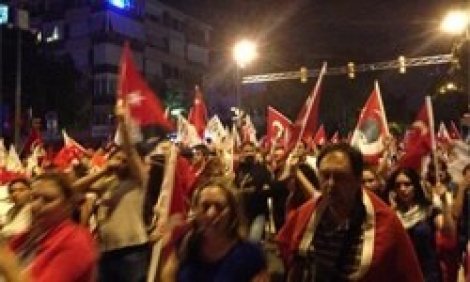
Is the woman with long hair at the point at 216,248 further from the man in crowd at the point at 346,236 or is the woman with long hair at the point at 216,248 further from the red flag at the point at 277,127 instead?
the red flag at the point at 277,127

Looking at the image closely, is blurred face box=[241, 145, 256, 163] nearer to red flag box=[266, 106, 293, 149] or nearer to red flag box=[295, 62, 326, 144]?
red flag box=[295, 62, 326, 144]

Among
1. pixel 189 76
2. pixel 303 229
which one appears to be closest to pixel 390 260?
pixel 303 229

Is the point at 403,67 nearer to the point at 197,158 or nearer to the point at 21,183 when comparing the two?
the point at 197,158

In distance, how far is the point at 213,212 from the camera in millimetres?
3797

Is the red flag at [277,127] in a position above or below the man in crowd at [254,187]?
above

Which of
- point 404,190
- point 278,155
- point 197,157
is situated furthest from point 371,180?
point 197,157

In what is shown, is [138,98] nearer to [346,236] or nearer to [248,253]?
[248,253]

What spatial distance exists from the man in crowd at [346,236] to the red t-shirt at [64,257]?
3.13ft

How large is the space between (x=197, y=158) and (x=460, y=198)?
5362 mm

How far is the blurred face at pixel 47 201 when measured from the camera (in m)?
3.98

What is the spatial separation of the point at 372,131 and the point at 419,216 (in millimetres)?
4567

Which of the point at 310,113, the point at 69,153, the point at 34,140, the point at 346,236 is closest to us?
the point at 346,236

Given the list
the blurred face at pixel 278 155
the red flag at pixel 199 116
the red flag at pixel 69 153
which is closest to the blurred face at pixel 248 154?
the blurred face at pixel 278 155

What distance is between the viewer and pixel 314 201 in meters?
3.94
